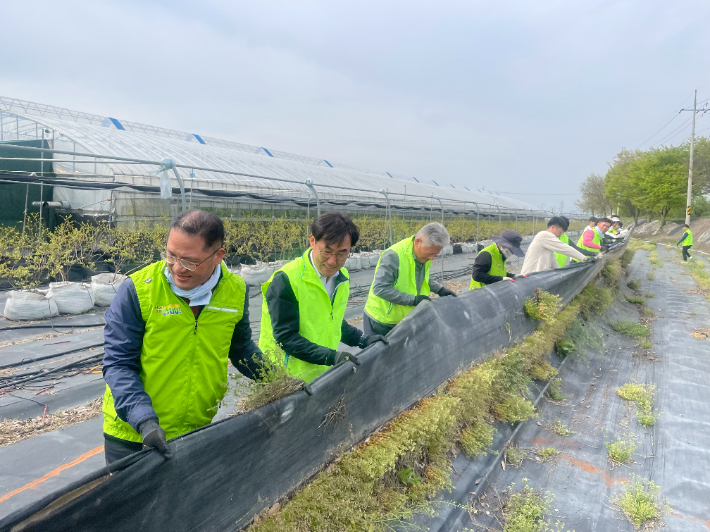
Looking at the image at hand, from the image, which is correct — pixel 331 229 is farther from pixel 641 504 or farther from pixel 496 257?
pixel 496 257

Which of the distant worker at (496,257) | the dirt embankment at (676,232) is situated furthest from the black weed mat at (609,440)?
the dirt embankment at (676,232)

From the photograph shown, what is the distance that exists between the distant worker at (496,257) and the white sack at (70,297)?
6357 mm

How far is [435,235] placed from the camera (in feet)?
10.2

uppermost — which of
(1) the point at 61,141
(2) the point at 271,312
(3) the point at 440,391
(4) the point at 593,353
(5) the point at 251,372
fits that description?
(1) the point at 61,141

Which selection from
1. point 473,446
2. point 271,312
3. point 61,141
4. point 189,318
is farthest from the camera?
point 61,141

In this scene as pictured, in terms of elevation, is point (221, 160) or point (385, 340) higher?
point (221, 160)

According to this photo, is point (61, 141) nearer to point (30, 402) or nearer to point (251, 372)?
point (30, 402)

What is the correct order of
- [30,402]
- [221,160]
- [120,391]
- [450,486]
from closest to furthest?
[120,391], [450,486], [30,402], [221,160]

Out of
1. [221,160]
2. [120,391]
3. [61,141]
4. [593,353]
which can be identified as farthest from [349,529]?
[221,160]

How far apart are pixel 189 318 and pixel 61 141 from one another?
49.7 feet

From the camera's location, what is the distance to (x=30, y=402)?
4016mm

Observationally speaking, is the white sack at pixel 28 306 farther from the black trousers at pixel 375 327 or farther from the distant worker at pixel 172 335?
the distant worker at pixel 172 335

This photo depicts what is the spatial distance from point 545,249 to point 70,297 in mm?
7325

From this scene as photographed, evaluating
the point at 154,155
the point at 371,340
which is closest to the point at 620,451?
the point at 371,340
